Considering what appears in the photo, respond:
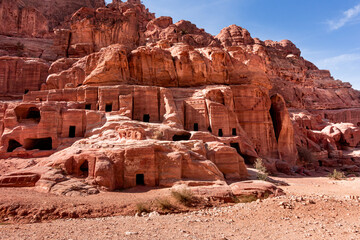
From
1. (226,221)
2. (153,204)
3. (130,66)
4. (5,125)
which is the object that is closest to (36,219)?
(153,204)

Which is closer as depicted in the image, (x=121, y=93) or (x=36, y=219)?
(x=36, y=219)

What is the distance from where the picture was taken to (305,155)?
3044cm

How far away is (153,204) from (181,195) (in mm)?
1348

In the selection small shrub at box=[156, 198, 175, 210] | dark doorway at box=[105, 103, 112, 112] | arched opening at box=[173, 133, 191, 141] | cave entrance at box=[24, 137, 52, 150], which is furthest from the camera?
dark doorway at box=[105, 103, 112, 112]

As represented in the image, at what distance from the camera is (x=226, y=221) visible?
28.1 ft

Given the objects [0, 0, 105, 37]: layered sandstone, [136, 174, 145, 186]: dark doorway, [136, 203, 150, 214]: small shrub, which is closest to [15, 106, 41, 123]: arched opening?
[136, 174, 145, 186]: dark doorway

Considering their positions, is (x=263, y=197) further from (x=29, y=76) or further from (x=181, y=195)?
(x=29, y=76)

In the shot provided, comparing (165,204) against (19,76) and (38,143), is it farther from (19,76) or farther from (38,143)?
(19,76)

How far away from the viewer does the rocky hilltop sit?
13203 mm

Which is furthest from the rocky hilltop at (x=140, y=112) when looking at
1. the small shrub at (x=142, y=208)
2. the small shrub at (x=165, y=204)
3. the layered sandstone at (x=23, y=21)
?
the small shrub at (x=142, y=208)

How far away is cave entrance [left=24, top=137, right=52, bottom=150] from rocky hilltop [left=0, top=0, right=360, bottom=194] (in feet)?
0.47

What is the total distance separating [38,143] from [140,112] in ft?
31.8

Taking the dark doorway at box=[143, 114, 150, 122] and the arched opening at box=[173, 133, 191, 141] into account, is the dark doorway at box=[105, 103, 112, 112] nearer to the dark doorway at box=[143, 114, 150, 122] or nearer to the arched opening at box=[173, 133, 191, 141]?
the dark doorway at box=[143, 114, 150, 122]

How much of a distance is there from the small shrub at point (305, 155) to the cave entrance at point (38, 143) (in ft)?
97.5
